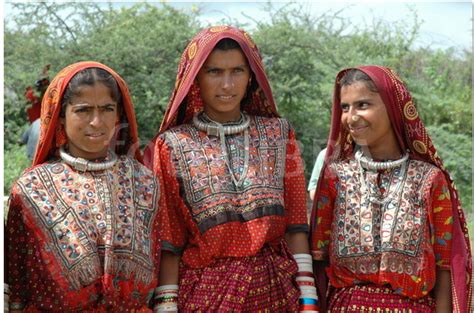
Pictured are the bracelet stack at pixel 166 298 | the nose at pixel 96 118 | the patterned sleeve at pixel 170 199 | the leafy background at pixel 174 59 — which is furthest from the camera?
the leafy background at pixel 174 59

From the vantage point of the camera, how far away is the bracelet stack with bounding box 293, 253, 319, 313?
139 inches

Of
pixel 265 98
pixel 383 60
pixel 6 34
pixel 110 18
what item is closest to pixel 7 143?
pixel 6 34

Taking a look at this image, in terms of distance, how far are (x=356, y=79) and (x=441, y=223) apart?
809mm

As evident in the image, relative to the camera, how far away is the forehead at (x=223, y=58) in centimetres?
361

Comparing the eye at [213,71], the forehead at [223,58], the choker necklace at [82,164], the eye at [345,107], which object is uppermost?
the forehead at [223,58]

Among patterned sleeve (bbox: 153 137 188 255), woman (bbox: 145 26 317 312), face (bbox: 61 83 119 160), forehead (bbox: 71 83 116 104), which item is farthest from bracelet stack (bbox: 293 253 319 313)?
forehead (bbox: 71 83 116 104)

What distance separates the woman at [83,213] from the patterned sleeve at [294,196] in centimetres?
67

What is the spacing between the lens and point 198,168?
3547 mm

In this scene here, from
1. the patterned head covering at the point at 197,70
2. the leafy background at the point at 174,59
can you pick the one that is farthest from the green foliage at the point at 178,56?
the patterned head covering at the point at 197,70

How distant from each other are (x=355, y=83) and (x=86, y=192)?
141cm

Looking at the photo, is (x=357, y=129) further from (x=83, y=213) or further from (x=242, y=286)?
(x=83, y=213)

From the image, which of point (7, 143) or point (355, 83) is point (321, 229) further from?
point (7, 143)

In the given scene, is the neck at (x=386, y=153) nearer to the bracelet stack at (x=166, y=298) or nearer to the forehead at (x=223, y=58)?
the forehead at (x=223, y=58)

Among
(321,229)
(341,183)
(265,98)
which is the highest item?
(265,98)
